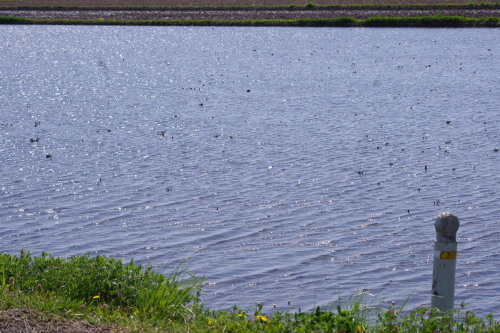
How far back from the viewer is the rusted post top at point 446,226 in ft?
21.7

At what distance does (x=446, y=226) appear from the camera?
6629 mm

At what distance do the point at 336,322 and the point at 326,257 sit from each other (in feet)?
15.4

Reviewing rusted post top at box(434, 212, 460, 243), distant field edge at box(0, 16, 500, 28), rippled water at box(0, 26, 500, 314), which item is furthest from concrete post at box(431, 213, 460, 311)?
distant field edge at box(0, 16, 500, 28)

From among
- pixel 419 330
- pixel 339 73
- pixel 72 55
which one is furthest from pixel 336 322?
pixel 72 55

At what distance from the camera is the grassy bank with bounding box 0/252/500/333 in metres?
6.85

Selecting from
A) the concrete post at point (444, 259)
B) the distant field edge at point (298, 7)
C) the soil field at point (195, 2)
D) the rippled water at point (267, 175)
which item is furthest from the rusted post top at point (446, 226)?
the soil field at point (195, 2)

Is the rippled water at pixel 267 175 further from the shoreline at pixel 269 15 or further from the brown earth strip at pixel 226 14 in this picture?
the brown earth strip at pixel 226 14

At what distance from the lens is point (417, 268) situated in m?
11.1

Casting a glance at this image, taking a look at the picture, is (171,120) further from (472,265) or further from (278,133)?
(472,265)

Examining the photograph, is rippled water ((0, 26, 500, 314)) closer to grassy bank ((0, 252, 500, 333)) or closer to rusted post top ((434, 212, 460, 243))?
grassy bank ((0, 252, 500, 333))

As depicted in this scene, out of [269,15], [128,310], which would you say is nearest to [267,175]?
[128,310]

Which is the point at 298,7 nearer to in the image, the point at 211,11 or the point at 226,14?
the point at 226,14

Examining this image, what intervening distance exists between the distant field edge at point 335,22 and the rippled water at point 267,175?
23.6m

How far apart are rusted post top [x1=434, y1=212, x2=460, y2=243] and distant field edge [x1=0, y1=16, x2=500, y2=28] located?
181ft
